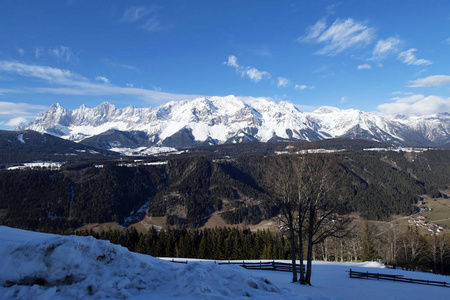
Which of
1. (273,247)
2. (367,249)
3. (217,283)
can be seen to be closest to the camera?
(217,283)

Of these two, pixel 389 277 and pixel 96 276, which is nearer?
pixel 96 276

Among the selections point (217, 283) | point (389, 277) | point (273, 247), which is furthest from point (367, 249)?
point (217, 283)

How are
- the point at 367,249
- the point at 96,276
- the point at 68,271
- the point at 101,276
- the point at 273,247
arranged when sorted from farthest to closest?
the point at 273,247
the point at 367,249
the point at 101,276
the point at 96,276
the point at 68,271

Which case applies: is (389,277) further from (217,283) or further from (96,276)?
(96,276)

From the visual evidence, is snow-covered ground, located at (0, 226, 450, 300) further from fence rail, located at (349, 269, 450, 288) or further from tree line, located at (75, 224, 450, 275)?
tree line, located at (75, 224, 450, 275)

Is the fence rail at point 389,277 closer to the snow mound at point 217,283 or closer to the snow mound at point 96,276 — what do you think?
the snow mound at point 217,283

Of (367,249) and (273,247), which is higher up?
(367,249)

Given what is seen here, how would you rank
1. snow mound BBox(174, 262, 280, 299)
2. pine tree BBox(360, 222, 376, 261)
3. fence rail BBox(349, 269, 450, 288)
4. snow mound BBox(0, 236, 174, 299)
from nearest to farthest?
snow mound BBox(0, 236, 174, 299)
snow mound BBox(174, 262, 280, 299)
fence rail BBox(349, 269, 450, 288)
pine tree BBox(360, 222, 376, 261)

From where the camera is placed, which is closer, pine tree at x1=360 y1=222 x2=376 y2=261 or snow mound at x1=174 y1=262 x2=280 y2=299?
snow mound at x1=174 y1=262 x2=280 y2=299

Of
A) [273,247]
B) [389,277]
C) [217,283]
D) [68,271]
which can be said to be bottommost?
[273,247]

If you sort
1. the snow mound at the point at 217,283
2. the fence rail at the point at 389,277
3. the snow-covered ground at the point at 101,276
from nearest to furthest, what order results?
the snow-covered ground at the point at 101,276
the snow mound at the point at 217,283
the fence rail at the point at 389,277

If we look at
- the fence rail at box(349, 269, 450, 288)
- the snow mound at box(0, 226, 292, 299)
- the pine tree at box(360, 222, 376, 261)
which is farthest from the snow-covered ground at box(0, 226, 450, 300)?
the pine tree at box(360, 222, 376, 261)

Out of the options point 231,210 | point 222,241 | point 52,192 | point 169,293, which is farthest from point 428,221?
point 52,192

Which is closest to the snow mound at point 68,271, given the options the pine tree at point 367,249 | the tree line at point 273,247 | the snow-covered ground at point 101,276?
the snow-covered ground at point 101,276
